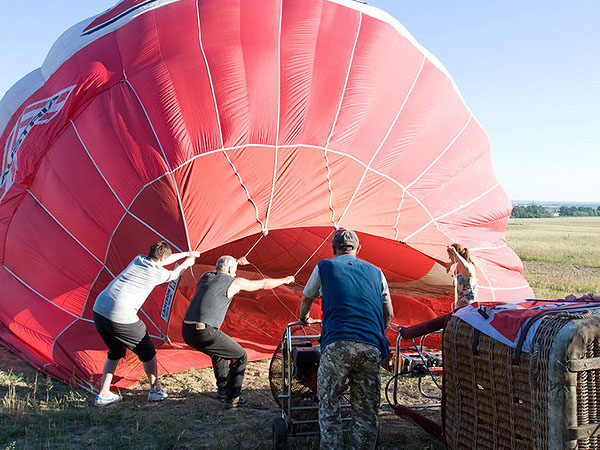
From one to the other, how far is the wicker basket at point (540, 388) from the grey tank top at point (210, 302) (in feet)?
6.72

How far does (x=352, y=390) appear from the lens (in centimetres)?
325

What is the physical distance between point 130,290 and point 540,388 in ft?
10.1

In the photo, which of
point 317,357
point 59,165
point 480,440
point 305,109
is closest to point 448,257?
point 305,109

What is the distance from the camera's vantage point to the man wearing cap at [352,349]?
3156mm

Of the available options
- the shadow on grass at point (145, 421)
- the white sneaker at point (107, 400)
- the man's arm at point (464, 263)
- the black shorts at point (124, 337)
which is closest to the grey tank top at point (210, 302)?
the black shorts at point (124, 337)

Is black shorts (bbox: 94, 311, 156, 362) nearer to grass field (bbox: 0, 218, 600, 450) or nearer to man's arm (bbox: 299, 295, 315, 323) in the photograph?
grass field (bbox: 0, 218, 600, 450)

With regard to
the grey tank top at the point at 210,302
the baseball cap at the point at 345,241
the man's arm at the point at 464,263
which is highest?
the baseball cap at the point at 345,241

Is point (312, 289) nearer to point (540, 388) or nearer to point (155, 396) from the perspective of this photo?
point (540, 388)

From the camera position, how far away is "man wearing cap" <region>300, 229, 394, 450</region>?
3.16 meters

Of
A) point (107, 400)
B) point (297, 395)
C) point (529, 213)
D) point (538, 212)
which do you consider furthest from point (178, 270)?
point (538, 212)

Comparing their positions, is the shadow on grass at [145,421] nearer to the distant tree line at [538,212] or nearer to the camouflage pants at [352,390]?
the camouflage pants at [352,390]

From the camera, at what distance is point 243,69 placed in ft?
17.8

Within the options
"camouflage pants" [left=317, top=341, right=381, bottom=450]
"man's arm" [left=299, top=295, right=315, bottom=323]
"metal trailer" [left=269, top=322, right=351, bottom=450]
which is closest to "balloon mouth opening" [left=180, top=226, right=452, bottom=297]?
"metal trailer" [left=269, top=322, right=351, bottom=450]

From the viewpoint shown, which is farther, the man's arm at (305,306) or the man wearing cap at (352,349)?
the man's arm at (305,306)
